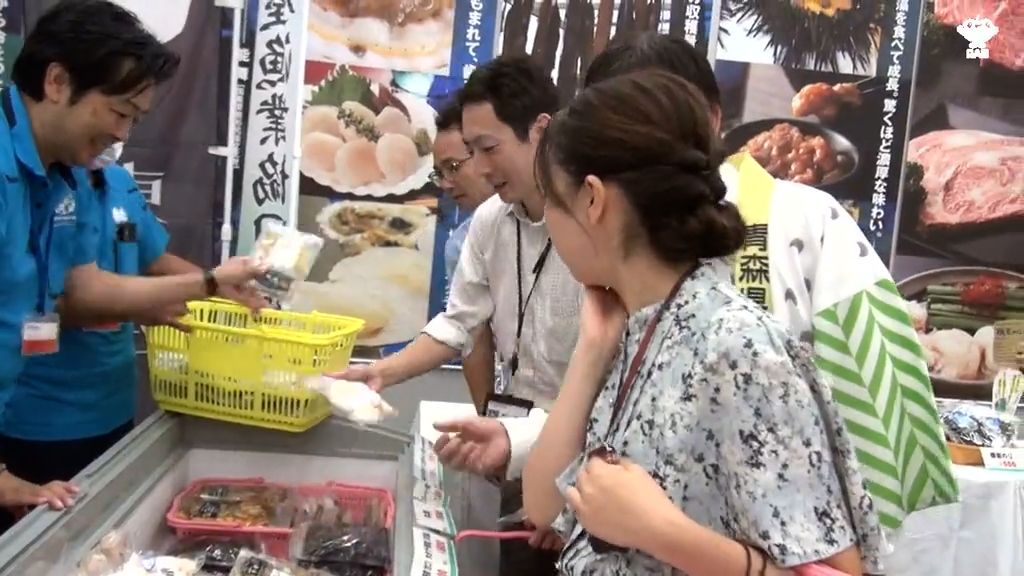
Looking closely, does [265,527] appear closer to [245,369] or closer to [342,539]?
[342,539]

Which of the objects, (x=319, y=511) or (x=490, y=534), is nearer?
(x=490, y=534)

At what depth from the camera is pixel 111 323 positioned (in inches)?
83.5

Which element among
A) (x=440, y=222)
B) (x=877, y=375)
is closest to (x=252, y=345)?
(x=877, y=375)

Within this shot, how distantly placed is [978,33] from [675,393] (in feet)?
10.3

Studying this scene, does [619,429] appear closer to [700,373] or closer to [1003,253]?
[700,373]

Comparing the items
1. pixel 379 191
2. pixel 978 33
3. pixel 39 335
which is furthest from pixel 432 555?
pixel 978 33

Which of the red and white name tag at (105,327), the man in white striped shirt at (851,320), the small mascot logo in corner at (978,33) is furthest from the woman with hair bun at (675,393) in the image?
the small mascot logo in corner at (978,33)

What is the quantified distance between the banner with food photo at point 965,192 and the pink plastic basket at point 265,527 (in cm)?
253

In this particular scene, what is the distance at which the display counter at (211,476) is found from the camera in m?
1.35

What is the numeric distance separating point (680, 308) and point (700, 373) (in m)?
0.09

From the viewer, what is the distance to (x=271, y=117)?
10.5ft

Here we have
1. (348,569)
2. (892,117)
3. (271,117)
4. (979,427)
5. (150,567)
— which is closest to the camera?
(150,567)

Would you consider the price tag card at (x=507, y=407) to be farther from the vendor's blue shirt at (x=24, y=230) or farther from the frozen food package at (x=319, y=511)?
the vendor's blue shirt at (x=24, y=230)

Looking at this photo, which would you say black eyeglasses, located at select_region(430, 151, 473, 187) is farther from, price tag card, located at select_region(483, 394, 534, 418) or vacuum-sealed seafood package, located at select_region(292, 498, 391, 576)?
vacuum-sealed seafood package, located at select_region(292, 498, 391, 576)
